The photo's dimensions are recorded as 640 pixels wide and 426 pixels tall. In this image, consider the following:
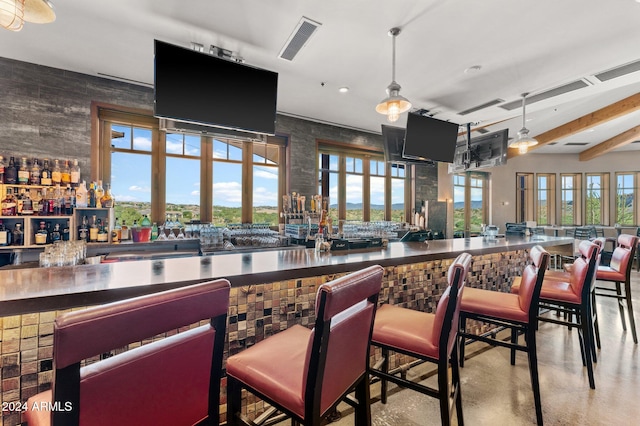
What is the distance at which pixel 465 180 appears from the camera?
9.43m

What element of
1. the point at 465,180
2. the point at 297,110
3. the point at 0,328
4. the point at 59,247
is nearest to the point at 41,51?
the point at 59,247

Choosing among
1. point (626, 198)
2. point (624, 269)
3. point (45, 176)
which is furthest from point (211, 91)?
point (626, 198)

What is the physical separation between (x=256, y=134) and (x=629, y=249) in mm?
3917

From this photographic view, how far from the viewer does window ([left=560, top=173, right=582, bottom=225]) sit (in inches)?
394

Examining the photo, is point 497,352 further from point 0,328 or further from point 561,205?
point 561,205

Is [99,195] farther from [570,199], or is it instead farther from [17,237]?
[570,199]

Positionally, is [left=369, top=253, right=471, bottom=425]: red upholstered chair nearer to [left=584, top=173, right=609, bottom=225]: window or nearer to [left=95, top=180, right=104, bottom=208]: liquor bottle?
[left=95, top=180, right=104, bottom=208]: liquor bottle

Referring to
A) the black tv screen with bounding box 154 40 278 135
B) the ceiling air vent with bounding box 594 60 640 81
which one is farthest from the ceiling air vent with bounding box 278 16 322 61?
the ceiling air vent with bounding box 594 60 640 81

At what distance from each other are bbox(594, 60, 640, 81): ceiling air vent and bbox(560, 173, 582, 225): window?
7.52m

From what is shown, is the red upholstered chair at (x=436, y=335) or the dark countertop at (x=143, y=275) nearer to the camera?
the dark countertop at (x=143, y=275)

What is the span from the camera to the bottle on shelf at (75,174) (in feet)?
11.7

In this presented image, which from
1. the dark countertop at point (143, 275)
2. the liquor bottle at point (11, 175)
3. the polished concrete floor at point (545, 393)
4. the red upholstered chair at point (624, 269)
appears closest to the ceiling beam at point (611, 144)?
the red upholstered chair at point (624, 269)

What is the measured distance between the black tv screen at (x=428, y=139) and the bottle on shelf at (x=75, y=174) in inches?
165

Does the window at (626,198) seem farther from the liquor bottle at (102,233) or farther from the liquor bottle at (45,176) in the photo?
the liquor bottle at (45,176)
